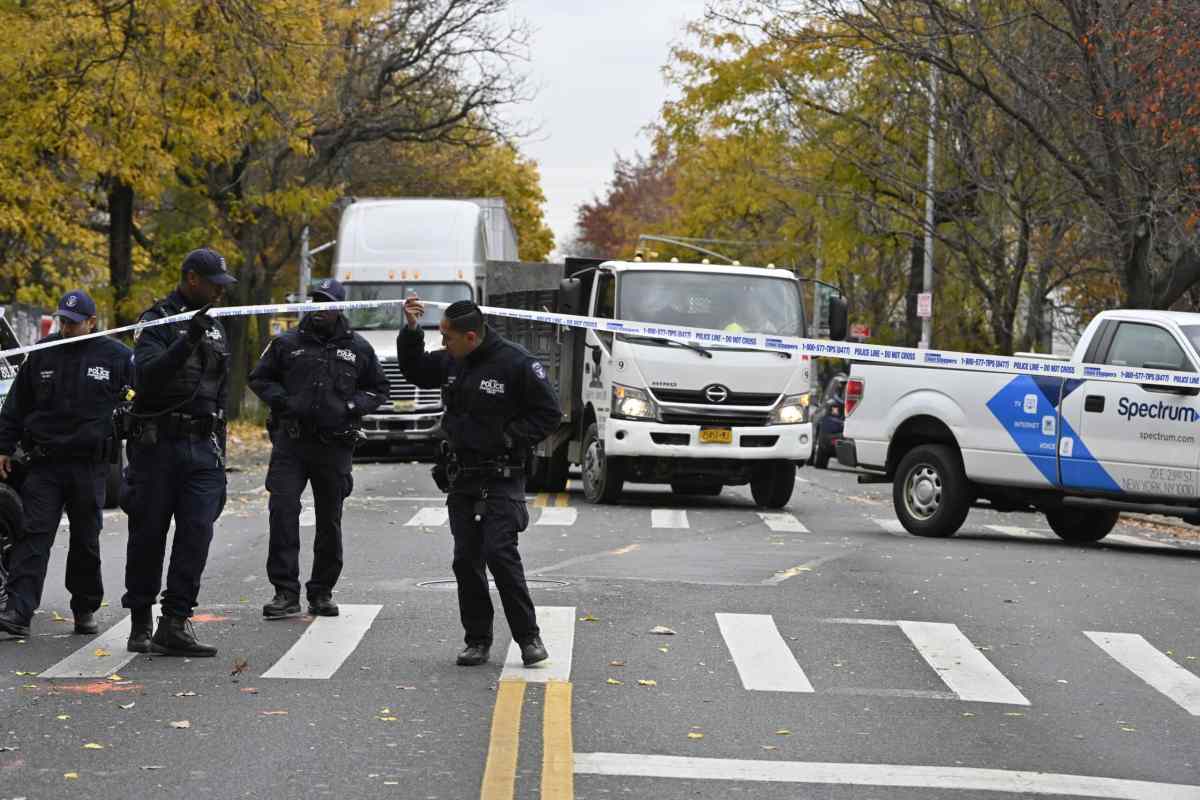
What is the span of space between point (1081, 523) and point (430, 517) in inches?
243

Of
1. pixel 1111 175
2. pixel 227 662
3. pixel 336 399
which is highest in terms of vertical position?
pixel 1111 175

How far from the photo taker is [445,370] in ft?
30.8

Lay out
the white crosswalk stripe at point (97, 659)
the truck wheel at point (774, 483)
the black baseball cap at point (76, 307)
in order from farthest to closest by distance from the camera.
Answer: the truck wheel at point (774, 483) → the black baseball cap at point (76, 307) → the white crosswalk stripe at point (97, 659)

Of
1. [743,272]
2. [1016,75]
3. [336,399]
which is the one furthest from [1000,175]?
[336,399]

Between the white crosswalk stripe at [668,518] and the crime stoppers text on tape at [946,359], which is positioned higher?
the crime stoppers text on tape at [946,359]

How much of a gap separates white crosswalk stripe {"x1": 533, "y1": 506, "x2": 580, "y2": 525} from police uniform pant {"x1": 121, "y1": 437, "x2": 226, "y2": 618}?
27.4 feet

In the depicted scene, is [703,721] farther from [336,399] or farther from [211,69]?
[211,69]

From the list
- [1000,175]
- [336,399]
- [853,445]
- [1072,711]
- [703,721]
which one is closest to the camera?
[703,721]

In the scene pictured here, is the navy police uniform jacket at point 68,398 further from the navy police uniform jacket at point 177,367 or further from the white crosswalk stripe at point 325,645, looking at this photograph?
the white crosswalk stripe at point 325,645

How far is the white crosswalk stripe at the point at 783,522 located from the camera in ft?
58.1

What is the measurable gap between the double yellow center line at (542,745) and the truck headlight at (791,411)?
35.5ft

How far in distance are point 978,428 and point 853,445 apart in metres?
1.55

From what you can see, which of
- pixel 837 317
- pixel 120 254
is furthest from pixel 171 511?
pixel 120 254

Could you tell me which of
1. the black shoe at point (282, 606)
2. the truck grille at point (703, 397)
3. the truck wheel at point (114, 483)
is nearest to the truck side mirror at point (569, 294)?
the truck grille at point (703, 397)
